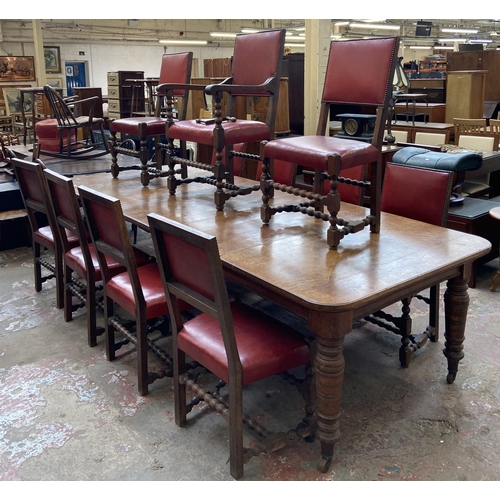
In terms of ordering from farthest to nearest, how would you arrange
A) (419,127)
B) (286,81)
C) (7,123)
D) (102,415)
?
(7,123), (419,127), (286,81), (102,415)

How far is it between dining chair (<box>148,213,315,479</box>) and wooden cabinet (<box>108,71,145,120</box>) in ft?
24.9

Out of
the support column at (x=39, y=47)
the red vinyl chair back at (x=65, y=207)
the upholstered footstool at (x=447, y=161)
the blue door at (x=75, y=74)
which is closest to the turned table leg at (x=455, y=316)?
the upholstered footstool at (x=447, y=161)

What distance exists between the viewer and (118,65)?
1565 cm

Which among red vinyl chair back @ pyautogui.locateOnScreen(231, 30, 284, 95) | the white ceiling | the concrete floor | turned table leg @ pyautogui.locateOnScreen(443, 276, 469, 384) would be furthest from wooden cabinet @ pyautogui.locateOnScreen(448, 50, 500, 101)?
turned table leg @ pyautogui.locateOnScreen(443, 276, 469, 384)

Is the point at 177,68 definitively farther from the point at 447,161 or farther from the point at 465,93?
the point at 465,93

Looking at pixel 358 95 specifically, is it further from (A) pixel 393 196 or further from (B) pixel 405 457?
(B) pixel 405 457

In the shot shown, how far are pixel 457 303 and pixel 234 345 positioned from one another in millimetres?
1138

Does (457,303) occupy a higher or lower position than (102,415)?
higher

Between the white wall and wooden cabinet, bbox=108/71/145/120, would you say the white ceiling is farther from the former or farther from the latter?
wooden cabinet, bbox=108/71/145/120

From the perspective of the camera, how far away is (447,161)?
12.5 feet

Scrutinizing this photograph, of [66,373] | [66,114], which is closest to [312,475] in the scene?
[66,373]

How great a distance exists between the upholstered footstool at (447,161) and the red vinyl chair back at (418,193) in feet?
3.34

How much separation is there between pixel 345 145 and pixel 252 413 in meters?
1.25

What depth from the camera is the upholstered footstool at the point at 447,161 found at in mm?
3783
